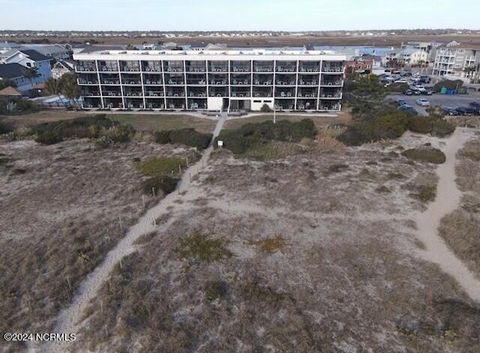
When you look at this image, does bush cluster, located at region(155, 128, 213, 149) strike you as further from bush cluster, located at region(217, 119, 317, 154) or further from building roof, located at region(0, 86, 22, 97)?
building roof, located at region(0, 86, 22, 97)

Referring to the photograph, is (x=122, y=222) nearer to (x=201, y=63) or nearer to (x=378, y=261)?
(x=378, y=261)

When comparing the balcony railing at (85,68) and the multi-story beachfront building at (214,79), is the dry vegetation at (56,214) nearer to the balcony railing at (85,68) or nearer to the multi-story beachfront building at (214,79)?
the multi-story beachfront building at (214,79)

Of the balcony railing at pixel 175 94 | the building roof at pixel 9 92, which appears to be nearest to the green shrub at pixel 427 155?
the balcony railing at pixel 175 94

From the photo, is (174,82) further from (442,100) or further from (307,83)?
(442,100)

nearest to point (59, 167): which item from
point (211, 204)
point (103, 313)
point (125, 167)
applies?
point (125, 167)

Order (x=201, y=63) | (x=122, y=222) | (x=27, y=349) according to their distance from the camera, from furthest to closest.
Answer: (x=201, y=63) < (x=122, y=222) < (x=27, y=349)
